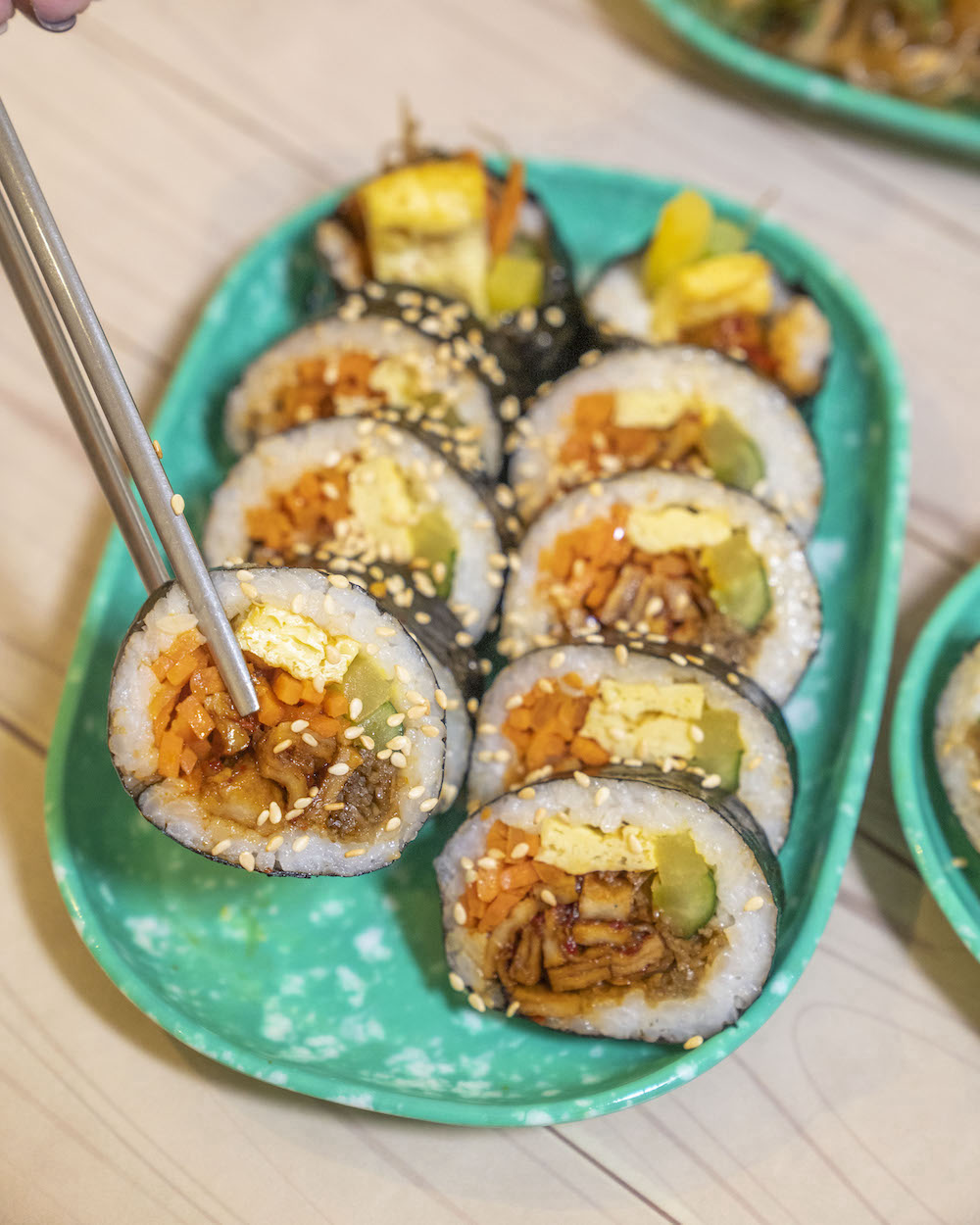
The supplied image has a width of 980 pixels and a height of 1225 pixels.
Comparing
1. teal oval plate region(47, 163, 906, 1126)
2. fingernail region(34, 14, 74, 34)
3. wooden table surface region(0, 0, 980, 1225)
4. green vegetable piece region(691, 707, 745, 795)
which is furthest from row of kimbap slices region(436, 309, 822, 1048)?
fingernail region(34, 14, 74, 34)

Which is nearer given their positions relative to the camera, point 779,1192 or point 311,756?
point 311,756

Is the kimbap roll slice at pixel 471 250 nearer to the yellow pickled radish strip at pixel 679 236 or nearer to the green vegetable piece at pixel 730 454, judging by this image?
the yellow pickled radish strip at pixel 679 236

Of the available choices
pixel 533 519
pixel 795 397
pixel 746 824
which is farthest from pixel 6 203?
pixel 795 397

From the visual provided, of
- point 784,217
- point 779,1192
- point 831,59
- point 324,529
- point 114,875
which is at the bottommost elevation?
point 114,875

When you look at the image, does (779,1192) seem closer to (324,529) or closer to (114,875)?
(114,875)

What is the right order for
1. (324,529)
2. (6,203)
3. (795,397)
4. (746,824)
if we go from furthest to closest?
(795,397), (324,529), (746,824), (6,203)
